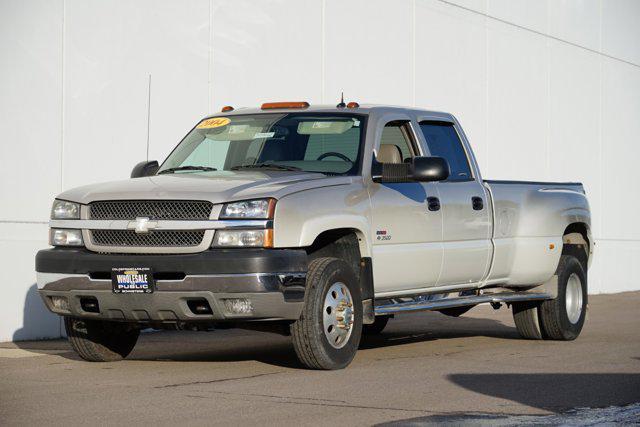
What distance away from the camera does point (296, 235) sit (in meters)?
9.16

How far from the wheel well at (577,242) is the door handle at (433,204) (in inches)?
113

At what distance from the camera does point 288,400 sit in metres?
7.98

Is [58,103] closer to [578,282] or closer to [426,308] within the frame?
[426,308]

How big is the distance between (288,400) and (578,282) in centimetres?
609

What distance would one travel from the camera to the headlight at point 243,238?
29.5ft

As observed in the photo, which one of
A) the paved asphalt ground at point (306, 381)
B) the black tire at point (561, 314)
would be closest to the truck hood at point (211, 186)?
the paved asphalt ground at point (306, 381)

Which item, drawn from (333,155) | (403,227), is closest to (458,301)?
(403,227)

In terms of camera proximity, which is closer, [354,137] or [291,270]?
[291,270]

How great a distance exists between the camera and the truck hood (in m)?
9.09

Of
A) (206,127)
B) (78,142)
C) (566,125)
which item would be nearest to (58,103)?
(78,142)

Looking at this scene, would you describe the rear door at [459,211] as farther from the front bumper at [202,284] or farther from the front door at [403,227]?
the front bumper at [202,284]

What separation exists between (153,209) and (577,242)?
19.2 ft

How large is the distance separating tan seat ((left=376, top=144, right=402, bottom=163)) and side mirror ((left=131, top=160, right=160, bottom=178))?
1885 millimetres

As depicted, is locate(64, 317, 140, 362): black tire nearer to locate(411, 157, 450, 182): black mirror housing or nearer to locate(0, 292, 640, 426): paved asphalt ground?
locate(0, 292, 640, 426): paved asphalt ground
